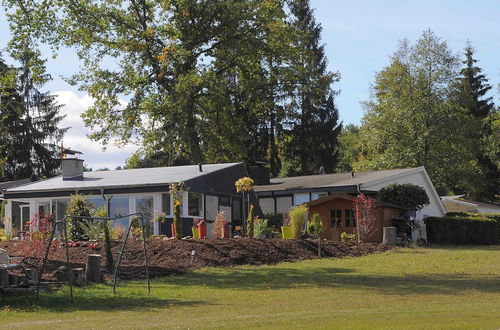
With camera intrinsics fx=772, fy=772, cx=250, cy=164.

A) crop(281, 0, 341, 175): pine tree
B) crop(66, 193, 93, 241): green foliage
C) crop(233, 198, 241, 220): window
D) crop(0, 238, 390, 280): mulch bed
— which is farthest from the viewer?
crop(281, 0, 341, 175): pine tree

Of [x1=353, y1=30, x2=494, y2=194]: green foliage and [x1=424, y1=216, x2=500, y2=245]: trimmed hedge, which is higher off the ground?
[x1=353, y1=30, x2=494, y2=194]: green foliage

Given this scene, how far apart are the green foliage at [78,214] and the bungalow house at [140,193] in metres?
2.73

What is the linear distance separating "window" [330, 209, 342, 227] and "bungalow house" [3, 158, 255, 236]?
501 centimetres

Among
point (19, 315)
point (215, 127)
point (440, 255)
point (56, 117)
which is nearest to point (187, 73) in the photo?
point (215, 127)

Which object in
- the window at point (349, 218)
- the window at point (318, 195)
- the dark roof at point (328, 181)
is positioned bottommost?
the window at point (349, 218)

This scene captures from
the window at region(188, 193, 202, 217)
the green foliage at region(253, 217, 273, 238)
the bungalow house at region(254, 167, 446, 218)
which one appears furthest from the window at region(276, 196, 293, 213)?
the green foliage at region(253, 217, 273, 238)

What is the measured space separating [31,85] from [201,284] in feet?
153

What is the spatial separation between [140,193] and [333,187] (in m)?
9.54

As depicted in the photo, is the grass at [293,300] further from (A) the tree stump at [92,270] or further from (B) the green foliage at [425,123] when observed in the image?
(B) the green foliage at [425,123]

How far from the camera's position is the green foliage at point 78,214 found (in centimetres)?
2730

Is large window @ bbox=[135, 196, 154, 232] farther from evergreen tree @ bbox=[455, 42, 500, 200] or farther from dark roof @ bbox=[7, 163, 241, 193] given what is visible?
evergreen tree @ bbox=[455, 42, 500, 200]

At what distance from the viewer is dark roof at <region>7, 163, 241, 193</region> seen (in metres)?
33.5

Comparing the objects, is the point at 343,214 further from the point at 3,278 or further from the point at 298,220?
the point at 3,278

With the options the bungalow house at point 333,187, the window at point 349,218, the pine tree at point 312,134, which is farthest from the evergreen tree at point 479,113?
the window at point 349,218
